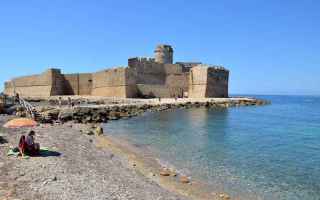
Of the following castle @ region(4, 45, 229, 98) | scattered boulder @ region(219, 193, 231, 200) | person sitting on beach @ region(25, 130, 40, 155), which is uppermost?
castle @ region(4, 45, 229, 98)

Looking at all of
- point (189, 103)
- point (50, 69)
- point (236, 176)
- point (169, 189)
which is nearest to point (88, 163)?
point (169, 189)

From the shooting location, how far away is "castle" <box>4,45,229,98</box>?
137 feet

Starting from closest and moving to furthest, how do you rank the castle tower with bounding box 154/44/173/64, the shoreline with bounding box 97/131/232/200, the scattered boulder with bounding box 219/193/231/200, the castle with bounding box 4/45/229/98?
the scattered boulder with bounding box 219/193/231/200 < the shoreline with bounding box 97/131/232/200 < the castle with bounding box 4/45/229/98 < the castle tower with bounding box 154/44/173/64

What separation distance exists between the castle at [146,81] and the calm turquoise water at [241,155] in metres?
21.0

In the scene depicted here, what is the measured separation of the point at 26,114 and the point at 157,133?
8045 millimetres

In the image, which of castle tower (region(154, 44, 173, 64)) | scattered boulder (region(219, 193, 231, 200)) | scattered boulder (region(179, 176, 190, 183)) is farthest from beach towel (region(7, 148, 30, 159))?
castle tower (region(154, 44, 173, 64))

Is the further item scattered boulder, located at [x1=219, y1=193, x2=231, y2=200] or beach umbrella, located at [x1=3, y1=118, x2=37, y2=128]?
beach umbrella, located at [x1=3, y1=118, x2=37, y2=128]

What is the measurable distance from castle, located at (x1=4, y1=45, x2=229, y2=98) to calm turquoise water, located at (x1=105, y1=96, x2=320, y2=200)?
825 inches

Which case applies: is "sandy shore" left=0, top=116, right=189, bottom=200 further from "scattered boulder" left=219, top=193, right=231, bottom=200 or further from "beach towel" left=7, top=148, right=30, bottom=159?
"scattered boulder" left=219, top=193, right=231, bottom=200

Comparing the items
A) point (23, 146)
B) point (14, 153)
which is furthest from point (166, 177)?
point (14, 153)

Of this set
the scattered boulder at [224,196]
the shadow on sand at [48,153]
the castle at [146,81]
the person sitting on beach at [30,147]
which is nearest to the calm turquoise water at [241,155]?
the scattered boulder at [224,196]

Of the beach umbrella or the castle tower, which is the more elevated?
the castle tower

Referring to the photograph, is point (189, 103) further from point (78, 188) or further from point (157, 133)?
point (78, 188)

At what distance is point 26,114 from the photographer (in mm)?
20594
